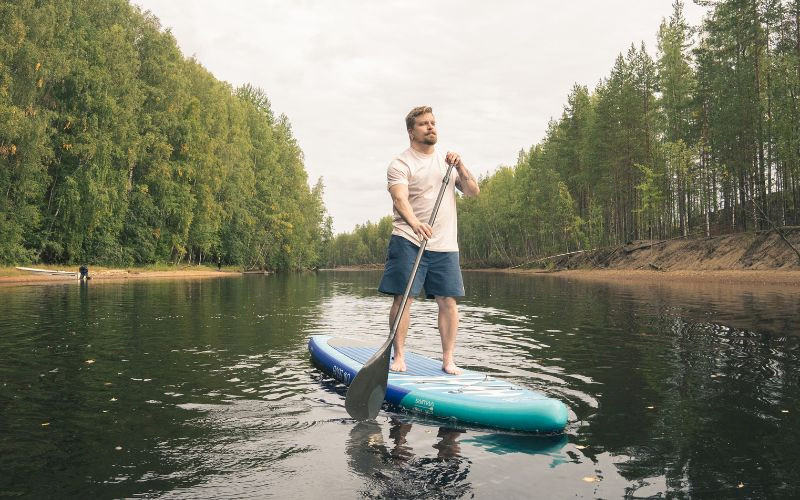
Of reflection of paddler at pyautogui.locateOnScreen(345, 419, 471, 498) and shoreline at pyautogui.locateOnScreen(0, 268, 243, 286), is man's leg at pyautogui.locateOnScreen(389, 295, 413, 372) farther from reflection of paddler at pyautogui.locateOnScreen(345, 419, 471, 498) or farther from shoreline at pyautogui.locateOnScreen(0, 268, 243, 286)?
shoreline at pyautogui.locateOnScreen(0, 268, 243, 286)

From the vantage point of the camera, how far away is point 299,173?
80812 millimetres

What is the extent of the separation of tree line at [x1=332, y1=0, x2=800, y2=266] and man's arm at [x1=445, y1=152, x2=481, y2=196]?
90.8 feet

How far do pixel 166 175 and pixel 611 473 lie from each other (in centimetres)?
4799

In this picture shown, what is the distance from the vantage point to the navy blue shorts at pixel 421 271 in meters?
6.57

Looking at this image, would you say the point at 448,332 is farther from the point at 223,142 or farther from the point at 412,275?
the point at 223,142

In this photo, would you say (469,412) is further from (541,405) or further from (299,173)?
(299,173)

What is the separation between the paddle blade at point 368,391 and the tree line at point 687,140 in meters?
29.6

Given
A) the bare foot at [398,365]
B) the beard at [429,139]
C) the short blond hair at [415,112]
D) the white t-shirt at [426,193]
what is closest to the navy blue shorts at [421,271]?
the white t-shirt at [426,193]

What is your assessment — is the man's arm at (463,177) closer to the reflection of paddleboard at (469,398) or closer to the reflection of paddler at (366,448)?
the reflection of paddleboard at (469,398)

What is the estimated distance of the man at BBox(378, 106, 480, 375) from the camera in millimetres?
6570

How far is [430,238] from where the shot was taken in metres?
6.43

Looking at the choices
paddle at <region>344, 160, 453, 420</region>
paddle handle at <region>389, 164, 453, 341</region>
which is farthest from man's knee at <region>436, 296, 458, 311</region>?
paddle at <region>344, 160, 453, 420</region>

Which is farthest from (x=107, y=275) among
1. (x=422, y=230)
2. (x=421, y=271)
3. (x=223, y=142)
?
(x=422, y=230)

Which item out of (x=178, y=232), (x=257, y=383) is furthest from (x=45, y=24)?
(x=257, y=383)
